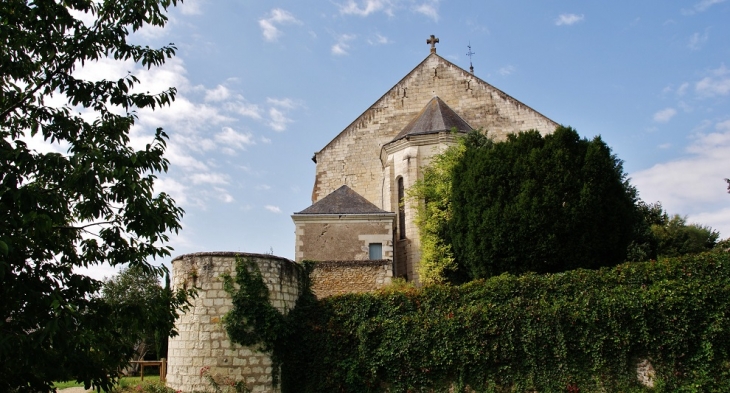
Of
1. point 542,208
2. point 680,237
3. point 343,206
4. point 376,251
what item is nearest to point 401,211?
point 343,206

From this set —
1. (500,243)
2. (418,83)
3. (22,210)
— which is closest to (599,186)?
(500,243)

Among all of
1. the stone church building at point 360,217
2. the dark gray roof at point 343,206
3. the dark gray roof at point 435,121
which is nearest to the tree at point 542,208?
the stone church building at point 360,217

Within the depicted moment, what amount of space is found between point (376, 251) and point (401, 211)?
2627 millimetres

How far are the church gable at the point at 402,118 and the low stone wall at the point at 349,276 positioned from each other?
7.20m

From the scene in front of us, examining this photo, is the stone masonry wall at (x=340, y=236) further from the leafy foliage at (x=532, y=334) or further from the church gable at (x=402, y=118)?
the leafy foliage at (x=532, y=334)

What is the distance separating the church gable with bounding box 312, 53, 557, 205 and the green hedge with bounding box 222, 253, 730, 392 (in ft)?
36.6

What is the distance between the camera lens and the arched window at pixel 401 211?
2138 cm

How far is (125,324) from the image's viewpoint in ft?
21.8

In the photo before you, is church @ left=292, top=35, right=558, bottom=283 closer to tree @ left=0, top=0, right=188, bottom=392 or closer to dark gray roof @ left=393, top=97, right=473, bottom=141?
dark gray roof @ left=393, top=97, right=473, bottom=141

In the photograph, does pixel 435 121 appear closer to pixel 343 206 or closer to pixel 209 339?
pixel 343 206

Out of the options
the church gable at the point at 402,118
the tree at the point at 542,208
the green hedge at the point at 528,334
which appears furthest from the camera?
the church gable at the point at 402,118

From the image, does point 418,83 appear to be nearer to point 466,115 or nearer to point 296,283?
point 466,115

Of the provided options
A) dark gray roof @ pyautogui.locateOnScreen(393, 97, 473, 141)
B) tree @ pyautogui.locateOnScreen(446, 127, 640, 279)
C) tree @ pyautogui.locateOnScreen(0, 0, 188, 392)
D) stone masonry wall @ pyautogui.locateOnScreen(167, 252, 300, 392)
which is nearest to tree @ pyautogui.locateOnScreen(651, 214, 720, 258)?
tree @ pyautogui.locateOnScreen(446, 127, 640, 279)

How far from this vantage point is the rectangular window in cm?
1969
